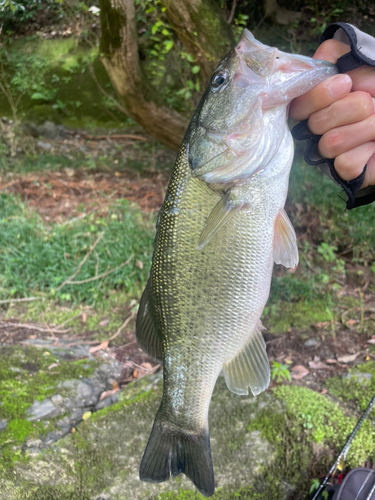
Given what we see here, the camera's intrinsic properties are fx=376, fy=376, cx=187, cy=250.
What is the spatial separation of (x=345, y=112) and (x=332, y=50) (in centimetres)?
32

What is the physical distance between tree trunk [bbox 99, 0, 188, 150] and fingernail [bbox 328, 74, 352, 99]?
11.3ft

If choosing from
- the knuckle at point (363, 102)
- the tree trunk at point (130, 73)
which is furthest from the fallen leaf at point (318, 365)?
the tree trunk at point (130, 73)

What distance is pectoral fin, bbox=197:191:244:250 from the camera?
4.87 ft

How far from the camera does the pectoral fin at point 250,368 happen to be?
172cm

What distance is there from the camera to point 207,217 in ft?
5.23

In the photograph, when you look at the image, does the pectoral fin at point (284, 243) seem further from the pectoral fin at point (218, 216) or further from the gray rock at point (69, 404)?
the gray rock at point (69, 404)

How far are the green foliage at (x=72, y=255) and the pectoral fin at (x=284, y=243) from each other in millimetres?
2740

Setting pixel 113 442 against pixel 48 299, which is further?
pixel 48 299

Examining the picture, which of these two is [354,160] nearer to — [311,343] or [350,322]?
[311,343]

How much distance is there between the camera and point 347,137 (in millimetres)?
1505

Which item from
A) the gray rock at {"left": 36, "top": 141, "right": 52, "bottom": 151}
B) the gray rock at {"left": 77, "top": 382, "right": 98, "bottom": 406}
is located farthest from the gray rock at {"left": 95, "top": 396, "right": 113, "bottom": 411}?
the gray rock at {"left": 36, "top": 141, "right": 52, "bottom": 151}

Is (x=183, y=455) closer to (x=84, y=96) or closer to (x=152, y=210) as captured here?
(x=152, y=210)

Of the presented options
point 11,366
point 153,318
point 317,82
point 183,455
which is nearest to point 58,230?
point 11,366

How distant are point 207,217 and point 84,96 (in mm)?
6971
